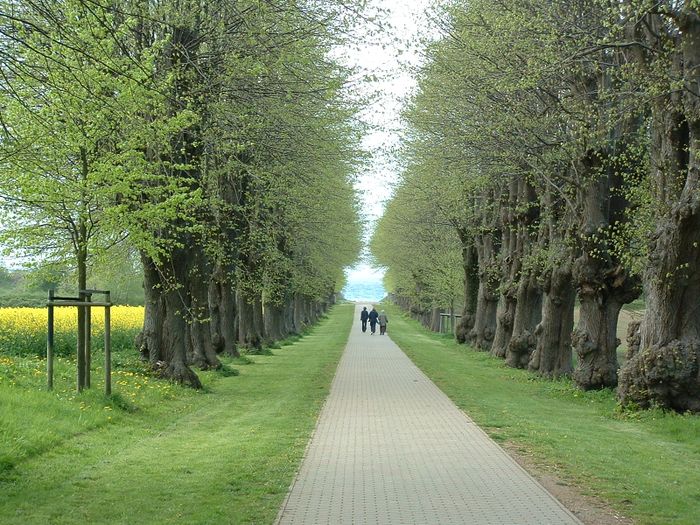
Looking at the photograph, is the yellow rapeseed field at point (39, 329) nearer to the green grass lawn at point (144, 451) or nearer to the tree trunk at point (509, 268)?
the green grass lawn at point (144, 451)

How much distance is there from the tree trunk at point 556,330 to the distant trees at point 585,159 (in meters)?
0.04

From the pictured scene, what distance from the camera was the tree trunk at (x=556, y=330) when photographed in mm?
24969

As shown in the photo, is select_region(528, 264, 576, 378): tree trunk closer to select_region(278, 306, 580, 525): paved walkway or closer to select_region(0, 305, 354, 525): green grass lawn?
select_region(278, 306, 580, 525): paved walkway

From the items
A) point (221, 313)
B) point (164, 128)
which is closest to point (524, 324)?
point (221, 313)

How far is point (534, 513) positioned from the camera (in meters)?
8.07

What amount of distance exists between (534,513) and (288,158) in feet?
50.9

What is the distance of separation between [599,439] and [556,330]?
12510mm

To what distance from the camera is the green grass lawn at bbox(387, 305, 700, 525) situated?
8.99 metres

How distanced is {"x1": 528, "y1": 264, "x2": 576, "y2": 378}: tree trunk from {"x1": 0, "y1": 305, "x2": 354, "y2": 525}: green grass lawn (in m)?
8.60

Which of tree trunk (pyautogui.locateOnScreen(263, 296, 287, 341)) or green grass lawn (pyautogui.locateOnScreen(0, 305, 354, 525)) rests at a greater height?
tree trunk (pyautogui.locateOnScreen(263, 296, 287, 341))

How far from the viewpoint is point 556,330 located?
25.7 m

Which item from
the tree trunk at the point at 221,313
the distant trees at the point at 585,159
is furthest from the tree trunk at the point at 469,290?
the tree trunk at the point at 221,313

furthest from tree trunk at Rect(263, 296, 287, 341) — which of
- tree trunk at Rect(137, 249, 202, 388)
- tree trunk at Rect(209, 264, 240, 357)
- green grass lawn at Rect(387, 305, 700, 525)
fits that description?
tree trunk at Rect(137, 249, 202, 388)

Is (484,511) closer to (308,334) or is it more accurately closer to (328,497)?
(328,497)
